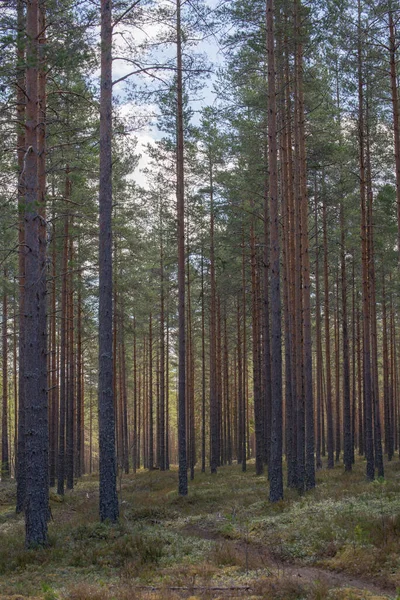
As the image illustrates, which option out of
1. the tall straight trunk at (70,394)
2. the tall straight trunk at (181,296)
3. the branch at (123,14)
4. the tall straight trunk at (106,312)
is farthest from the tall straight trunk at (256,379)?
the branch at (123,14)

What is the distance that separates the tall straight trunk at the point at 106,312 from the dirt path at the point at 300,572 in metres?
2.67

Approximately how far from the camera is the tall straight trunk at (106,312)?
462 inches

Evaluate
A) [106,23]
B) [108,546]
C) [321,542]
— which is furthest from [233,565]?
[106,23]

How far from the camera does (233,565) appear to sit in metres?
8.86

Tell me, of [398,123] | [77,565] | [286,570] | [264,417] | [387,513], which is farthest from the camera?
[264,417]

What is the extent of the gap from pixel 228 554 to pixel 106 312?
5369 mm

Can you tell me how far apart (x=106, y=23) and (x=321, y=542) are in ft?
37.6

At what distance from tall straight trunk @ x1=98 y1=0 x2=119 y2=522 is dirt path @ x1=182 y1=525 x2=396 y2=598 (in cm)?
267

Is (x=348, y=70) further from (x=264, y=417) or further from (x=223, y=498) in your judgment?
(x=264, y=417)

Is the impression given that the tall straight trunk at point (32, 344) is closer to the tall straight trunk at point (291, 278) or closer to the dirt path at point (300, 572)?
the dirt path at point (300, 572)

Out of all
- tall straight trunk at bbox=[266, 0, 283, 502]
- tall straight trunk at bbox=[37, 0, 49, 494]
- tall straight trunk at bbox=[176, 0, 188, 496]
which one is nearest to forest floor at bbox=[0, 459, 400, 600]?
tall straight trunk at bbox=[266, 0, 283, 502]

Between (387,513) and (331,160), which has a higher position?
(331,160)

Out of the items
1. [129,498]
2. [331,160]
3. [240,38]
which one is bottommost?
[129,498]

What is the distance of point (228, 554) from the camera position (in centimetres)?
917
